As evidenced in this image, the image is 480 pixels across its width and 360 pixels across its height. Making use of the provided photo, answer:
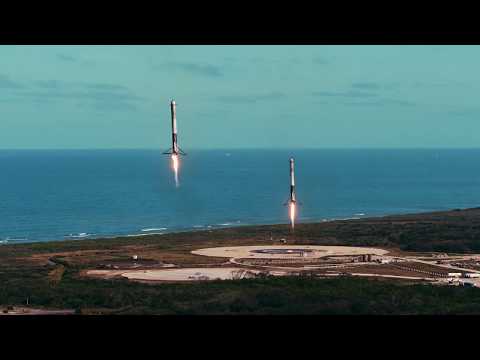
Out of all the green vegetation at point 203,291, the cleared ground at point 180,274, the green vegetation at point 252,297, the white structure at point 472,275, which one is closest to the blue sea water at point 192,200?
the green vegetation at point 203,291

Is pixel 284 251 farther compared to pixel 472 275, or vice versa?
pixel 284 251

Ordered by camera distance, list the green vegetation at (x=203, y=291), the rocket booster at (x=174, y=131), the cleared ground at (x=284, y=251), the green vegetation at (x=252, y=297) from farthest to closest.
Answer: the cleared ground at (x=284, y=251)
the green vegetation at (x=203, y=291)
the green vegetation at (x=252, y=297)
the rocket booster at (x=174, y=131)

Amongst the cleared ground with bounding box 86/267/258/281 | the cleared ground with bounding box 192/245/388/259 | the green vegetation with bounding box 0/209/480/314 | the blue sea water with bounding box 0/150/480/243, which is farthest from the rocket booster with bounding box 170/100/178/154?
the blue sea water with bounding box 0/150/480/243

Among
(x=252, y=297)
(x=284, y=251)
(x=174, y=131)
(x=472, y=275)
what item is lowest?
(x=252, y=297)

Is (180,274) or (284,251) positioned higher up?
(284,251)

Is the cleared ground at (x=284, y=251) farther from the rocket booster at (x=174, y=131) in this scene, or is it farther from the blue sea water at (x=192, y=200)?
the rocket booster at (x=174, y=131)

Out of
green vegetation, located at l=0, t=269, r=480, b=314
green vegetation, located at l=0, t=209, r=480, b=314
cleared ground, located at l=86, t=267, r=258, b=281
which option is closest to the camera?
green vegetation, located at l=0, t=269, r=480, b=314

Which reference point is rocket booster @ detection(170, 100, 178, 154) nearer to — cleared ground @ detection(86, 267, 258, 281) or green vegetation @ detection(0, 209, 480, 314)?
green vegetation @ detection(0, 209, 480, 314)

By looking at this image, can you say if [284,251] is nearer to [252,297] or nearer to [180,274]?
[180,274]

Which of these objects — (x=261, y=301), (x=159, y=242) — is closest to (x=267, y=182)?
(x=159, y=242)

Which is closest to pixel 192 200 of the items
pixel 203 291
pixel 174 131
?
pixel 203 291
